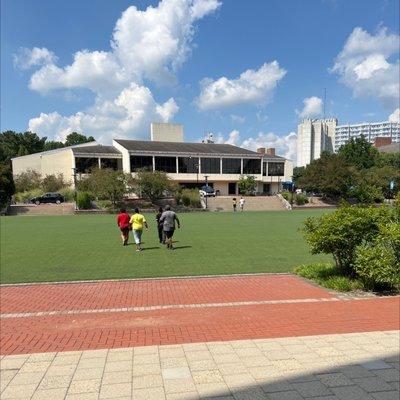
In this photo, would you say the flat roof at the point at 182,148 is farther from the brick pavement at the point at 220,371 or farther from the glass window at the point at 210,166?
the brick pavement at the point at 220,371

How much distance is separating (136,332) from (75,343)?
823 millimetres

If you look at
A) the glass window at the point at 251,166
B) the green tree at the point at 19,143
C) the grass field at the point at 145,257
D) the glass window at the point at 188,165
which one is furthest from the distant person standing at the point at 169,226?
the green tree at the point at 19,143

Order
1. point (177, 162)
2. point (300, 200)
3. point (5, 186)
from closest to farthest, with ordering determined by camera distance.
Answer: point (5, 186)
point (300, 200)
point (177, 162)

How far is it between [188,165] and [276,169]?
16.4m

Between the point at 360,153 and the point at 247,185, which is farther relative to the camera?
the point at 360,153

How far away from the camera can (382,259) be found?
7.08 meters

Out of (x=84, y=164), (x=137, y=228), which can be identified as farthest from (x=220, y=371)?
(x=84, y=164)

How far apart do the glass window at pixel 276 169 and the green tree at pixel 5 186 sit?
132ft

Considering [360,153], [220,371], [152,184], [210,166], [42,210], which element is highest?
[360,153]

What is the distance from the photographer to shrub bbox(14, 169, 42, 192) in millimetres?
51250

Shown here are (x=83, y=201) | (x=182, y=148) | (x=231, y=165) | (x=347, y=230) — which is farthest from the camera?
(x=231, y=165)

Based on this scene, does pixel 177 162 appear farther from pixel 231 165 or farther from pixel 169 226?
pixel 169 226

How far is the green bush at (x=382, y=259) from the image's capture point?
699cm

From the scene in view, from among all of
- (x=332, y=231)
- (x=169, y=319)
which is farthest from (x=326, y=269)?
(x=169, y=319)
